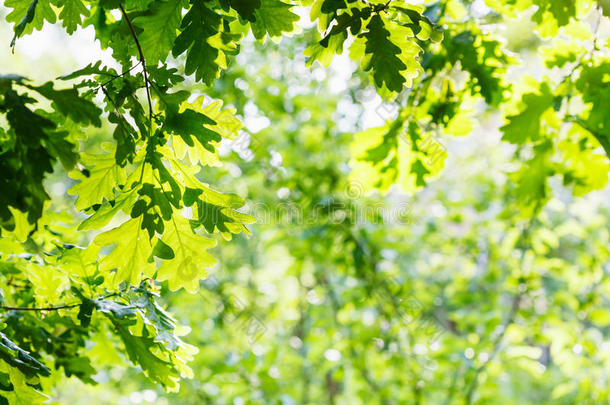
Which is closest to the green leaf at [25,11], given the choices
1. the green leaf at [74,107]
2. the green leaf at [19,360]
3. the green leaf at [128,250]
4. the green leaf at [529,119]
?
the green leaf at [74,107]

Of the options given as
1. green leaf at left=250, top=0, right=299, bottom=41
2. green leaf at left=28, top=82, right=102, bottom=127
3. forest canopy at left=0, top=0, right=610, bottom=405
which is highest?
green leaf at left=250, top=0, right=299, bottom=41

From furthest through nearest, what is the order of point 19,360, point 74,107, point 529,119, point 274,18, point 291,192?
point 291,192 < point 529,119 < point 274,18 < point 19,360 < point 74,107

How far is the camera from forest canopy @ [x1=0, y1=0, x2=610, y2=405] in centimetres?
101

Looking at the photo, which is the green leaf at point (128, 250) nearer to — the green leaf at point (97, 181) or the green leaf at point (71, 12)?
the green leaf at point (97, 181)

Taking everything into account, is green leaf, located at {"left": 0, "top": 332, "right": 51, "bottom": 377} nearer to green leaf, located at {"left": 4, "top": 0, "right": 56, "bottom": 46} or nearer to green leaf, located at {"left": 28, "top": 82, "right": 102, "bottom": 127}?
green leaf, located at {"left": 28, "top": 82, "right": 102, "bottom": 127}

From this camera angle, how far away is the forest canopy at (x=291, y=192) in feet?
3.31

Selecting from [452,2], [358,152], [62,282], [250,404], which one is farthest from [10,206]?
[250,404]

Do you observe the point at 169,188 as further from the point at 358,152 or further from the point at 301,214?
the point at 301,214

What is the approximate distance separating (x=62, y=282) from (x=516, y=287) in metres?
3.17

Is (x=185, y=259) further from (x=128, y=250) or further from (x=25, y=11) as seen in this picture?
(x=25, y=11)

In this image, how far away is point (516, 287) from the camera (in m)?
3.52

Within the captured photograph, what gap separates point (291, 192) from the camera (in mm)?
3275

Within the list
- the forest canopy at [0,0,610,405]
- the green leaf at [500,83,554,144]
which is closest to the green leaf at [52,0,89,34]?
the forest canopy at [0,0,610,405]

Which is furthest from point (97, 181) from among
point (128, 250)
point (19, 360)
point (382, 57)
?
point (382, 57)
